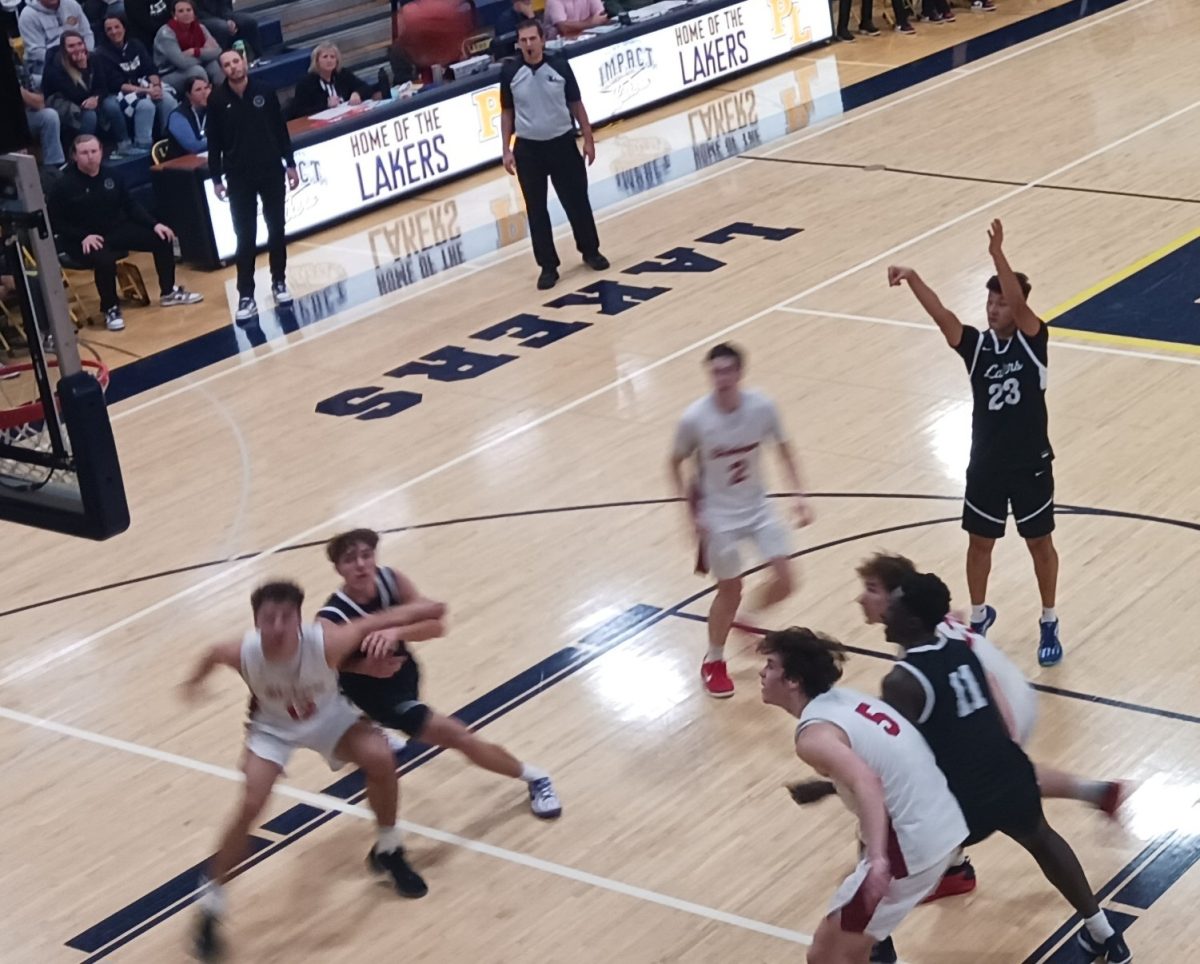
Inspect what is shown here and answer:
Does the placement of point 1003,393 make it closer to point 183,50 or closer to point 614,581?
point 614,581

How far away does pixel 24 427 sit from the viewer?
681 cm

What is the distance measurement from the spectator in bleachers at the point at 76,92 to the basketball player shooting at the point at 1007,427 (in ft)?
36.5

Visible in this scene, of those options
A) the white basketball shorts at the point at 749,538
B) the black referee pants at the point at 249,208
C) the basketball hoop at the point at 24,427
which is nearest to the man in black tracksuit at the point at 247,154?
the black referee pants at the point at 249,208

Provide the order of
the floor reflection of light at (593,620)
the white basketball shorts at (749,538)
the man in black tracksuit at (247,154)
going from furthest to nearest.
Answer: the man in black tracksuit at (247,154)
the floor reflection of light at (593,620)
the white basketball shorts at (749,538)

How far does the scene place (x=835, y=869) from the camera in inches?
285

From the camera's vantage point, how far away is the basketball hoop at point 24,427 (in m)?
6.64

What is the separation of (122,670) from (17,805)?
4.29 ft

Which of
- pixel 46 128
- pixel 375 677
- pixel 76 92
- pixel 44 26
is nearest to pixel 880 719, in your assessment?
pixel 375 677

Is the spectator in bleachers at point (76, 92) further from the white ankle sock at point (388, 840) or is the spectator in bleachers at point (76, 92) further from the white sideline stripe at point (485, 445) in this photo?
the white ankle sock at point (388, 840)

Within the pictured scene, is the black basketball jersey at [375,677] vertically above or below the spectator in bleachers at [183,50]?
below

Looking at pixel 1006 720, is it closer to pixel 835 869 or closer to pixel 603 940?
pixel 835 869

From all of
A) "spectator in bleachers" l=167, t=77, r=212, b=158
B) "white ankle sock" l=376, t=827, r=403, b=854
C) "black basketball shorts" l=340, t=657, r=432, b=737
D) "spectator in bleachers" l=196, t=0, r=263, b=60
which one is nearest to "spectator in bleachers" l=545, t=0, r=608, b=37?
"spectator in bleachers" l=196, t=0, r=263, b=60

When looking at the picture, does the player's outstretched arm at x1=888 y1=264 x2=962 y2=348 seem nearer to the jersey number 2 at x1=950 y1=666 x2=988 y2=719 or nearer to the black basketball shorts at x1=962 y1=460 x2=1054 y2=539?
the black basketball shorts at x1=962 y1=460 x2=1054 y2=539

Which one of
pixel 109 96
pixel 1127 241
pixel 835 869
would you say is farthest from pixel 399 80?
pixel 835 869
